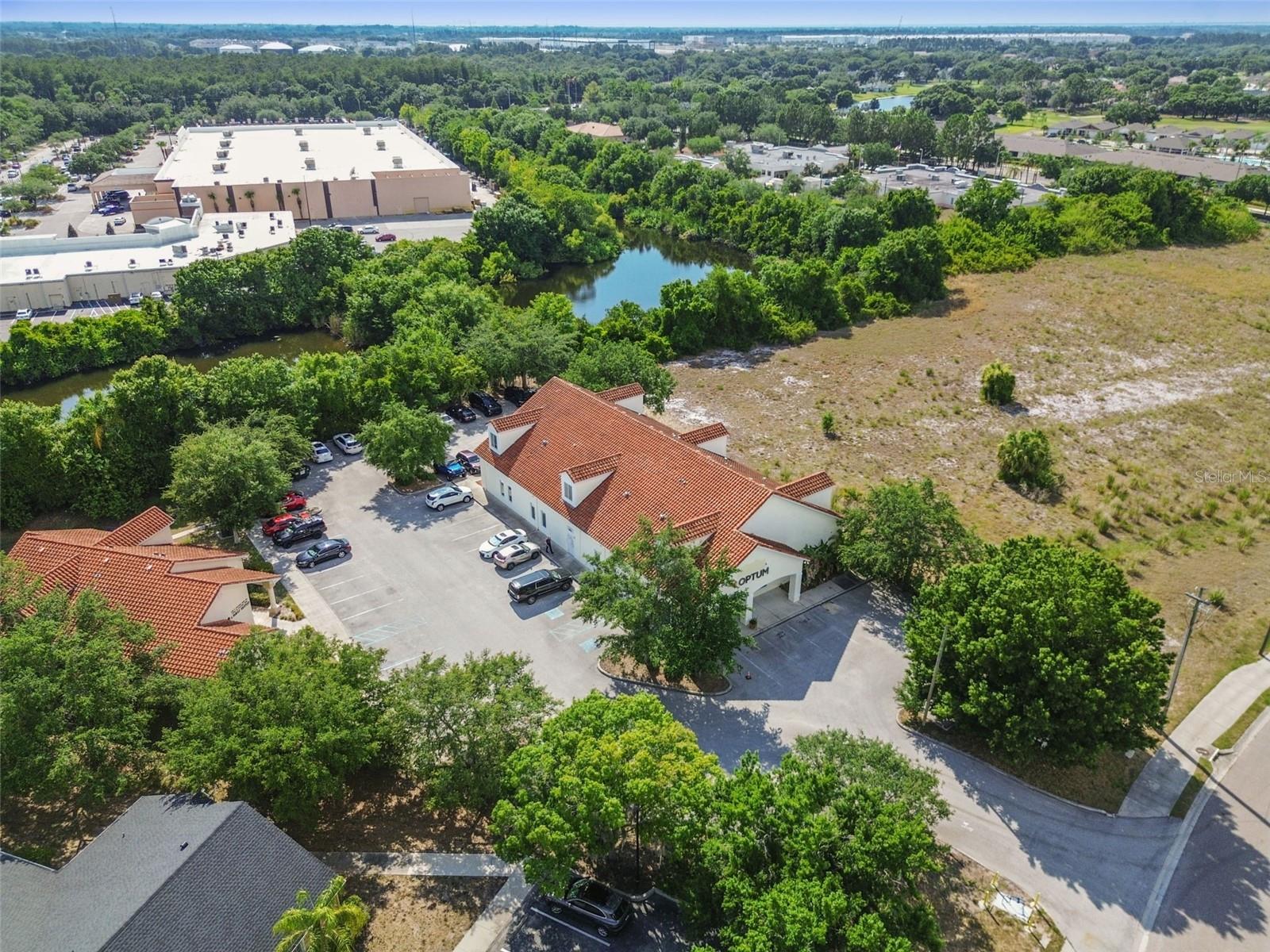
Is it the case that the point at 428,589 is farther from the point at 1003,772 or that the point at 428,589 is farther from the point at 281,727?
the point at 1003,772

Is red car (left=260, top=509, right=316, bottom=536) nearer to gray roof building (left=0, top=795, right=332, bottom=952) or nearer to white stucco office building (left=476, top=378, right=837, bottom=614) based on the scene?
white stucco office building (left=476, top=378, right=837, bottom=614)

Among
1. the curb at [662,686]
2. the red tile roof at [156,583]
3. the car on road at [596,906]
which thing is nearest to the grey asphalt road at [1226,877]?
the car on road at [596,906]

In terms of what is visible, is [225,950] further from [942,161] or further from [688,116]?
[688,116]

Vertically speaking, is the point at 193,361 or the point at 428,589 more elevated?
the point at 428,589

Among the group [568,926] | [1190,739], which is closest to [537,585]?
[568,926]

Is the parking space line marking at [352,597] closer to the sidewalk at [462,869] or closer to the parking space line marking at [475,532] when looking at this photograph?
the parking space line marking at [475,532]
